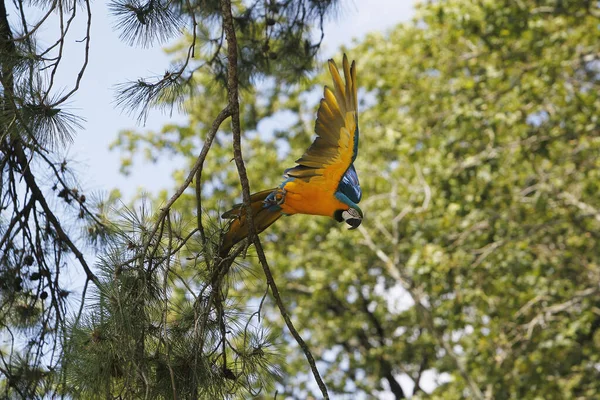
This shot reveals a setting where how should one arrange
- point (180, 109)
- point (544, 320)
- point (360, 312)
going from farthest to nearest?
point (360, 312) → point (544, 320) → point (180, 109)

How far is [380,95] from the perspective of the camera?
9734 millimetres

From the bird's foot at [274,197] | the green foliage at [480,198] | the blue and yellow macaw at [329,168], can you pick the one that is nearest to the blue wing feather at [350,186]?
the blue and yellow macaw at [329,168]

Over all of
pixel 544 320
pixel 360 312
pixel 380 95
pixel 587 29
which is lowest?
pixel 544 320

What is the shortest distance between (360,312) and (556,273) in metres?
3.31

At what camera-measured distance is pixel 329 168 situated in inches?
99.3

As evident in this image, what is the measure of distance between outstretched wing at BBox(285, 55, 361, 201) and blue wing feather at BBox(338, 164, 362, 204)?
0.03 meters

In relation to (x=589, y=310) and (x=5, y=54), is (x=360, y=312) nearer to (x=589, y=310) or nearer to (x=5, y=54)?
(x=589, y=310)

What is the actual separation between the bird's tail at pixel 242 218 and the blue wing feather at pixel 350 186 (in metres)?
0.24

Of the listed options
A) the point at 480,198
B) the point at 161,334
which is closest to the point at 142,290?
the point at 161,334

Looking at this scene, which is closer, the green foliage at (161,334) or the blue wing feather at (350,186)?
the green foliage at (161,334)

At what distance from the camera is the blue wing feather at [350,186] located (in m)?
2.60

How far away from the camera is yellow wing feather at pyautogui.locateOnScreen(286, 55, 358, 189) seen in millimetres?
2514

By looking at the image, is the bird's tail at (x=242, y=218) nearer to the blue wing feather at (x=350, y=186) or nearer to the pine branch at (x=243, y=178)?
the pine branch at (x=243, y=178)

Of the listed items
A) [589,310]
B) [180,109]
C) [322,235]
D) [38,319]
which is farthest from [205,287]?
[322,235]
